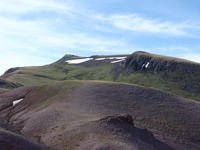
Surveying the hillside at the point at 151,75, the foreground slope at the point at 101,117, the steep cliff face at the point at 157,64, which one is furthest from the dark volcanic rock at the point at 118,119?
the steep cliff face at the point at 157,64

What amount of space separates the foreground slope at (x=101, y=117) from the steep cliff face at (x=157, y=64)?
81.3m

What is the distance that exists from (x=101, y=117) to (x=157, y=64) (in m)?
114

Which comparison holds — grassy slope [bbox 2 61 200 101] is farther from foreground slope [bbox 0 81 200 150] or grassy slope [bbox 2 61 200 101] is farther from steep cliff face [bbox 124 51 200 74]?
foreground slope [bbox 0 81 200 150]

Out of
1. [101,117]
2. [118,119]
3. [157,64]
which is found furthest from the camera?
[157,64]

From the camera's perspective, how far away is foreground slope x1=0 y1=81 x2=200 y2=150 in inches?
1736

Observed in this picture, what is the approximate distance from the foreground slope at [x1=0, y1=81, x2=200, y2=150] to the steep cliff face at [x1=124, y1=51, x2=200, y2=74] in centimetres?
8132

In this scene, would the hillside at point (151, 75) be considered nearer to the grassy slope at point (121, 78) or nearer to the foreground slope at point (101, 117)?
the grassy slope at point (121, 78)

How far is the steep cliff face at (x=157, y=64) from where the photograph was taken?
15286 cm

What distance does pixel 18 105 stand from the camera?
7544 cm

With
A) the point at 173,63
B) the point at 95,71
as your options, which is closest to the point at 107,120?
the point at 173,63

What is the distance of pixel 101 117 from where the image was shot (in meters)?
55.5

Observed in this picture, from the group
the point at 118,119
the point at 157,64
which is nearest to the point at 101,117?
the point at 118,119

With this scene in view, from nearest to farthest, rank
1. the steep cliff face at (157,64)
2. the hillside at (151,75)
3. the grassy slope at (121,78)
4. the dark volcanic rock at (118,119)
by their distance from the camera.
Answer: the dark volcanic rock at (118,119) → the grassy slope at (121,78) → the hillside at (151,75) → the steep cliff face at (157,64)

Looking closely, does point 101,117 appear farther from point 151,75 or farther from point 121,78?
point 121,78
